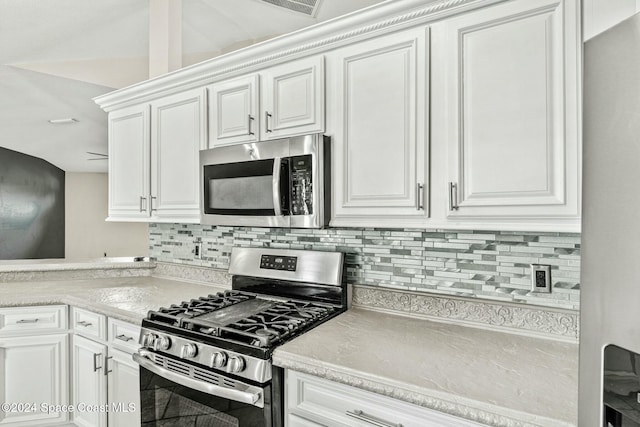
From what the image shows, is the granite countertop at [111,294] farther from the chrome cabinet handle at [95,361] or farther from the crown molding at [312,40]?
the crown molding at [312,40]

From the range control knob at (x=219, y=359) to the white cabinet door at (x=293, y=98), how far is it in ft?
3.30

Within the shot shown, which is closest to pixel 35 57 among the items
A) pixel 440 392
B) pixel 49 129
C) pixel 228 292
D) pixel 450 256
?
pixel 49 129

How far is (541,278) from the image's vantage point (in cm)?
145

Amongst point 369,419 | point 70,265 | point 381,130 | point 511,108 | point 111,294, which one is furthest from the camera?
point 70,265

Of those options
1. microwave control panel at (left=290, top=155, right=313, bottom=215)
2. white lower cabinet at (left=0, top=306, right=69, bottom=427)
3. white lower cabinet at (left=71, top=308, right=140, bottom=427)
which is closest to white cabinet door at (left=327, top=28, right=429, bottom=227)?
microwave control panel at (left=290, top=155, right=313, bottom=215)

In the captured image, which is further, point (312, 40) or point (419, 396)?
point (312, 40)

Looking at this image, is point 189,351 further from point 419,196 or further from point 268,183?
point 419,196

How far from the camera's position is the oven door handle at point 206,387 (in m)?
1.33

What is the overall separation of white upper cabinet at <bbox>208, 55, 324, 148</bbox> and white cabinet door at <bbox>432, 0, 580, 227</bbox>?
551 millimetres

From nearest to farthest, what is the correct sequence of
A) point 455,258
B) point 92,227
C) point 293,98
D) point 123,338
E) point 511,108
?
point 511,108 → point 455,258 → point 293,98 → point 123,338 → point 92,227

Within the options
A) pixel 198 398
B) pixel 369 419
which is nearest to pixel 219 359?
pixel 198 398

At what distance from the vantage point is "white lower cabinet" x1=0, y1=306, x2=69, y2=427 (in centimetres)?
210

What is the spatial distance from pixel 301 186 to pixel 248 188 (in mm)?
312

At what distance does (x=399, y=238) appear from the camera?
177 centimetres
